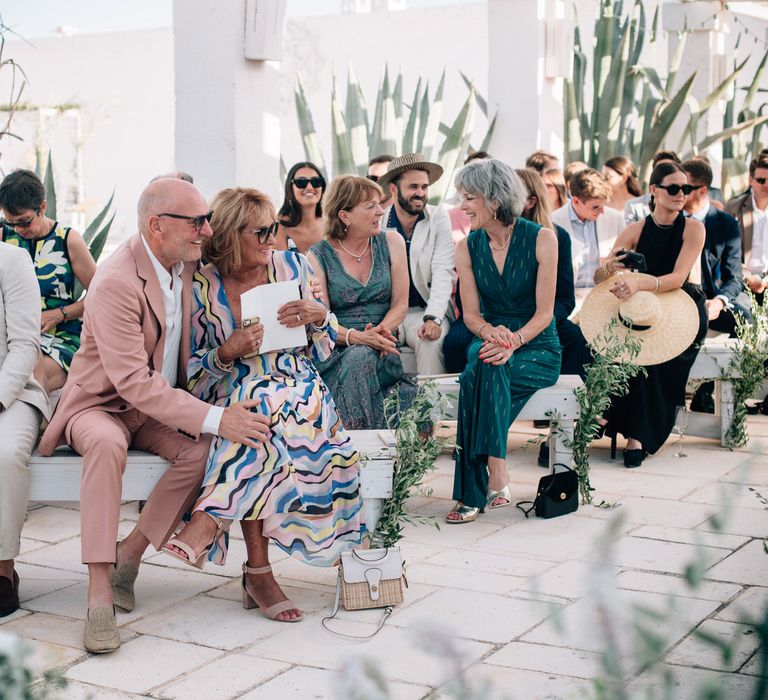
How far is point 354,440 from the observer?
4.12 metres

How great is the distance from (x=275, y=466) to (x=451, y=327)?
2408 mm

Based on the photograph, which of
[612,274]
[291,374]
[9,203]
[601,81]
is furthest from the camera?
[601,81]

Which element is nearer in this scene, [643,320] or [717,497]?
[717,497]

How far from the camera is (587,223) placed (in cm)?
700

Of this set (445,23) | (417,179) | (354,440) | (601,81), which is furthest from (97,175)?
(354,440)

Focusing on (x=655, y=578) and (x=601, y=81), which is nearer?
(x=655, y=578)

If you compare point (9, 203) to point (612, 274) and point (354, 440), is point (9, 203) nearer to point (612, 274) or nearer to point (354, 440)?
point (354, 440)

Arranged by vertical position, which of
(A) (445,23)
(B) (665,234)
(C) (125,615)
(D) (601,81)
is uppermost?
(A) (445,23)

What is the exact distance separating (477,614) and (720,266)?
3666mm

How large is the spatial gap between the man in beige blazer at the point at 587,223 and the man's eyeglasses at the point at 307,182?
161cm

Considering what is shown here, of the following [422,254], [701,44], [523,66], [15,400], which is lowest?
[15,400]

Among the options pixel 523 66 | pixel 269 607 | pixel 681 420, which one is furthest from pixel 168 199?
pixel 523 66

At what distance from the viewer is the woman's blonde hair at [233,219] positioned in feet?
12.2

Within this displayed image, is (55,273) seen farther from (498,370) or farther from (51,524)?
(498,370)
